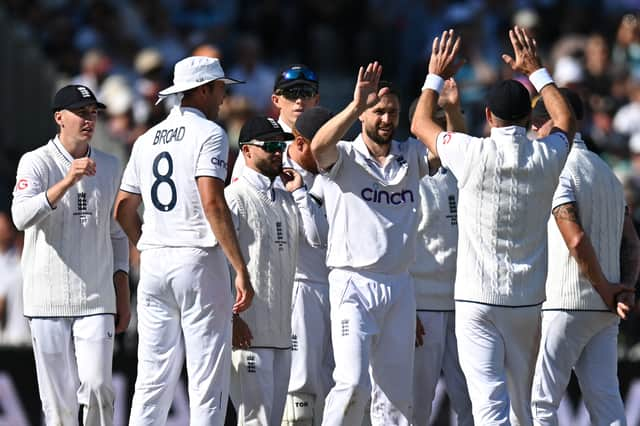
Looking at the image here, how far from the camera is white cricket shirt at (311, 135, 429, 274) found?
967 centimetres

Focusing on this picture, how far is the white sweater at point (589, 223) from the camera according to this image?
32.1ft

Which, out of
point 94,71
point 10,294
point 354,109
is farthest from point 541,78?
point 94,71

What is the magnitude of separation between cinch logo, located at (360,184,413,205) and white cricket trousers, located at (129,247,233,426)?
3.45ft

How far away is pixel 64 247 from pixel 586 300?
3.51 m

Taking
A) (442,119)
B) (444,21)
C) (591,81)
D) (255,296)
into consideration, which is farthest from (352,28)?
(255,296)

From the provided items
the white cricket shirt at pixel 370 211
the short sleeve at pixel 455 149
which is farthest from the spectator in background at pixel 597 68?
the short sleeve at pixel 455 149

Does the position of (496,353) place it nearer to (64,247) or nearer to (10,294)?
(64,247)

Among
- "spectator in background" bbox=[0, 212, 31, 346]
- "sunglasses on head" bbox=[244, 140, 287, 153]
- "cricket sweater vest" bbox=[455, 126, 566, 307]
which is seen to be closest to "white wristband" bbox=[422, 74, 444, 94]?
"cricket sweater vest" bbox=[455, 126, 566, 307]

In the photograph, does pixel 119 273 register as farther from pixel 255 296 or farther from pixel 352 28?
pixel 352 28

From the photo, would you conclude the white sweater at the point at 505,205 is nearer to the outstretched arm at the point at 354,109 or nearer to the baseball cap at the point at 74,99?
the outstretched arm at the point at 354,109

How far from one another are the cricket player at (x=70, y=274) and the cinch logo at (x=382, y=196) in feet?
5.87

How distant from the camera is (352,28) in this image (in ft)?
60.6

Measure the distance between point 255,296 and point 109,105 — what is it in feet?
22.9

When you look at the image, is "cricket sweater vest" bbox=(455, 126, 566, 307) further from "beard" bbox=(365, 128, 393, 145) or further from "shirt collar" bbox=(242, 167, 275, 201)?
→ "shirt collar" bbox=(242, 167, 275, 201)
